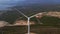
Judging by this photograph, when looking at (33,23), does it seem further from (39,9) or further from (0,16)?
(0,16)

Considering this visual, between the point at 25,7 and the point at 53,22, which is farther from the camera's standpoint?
the point at 53,22

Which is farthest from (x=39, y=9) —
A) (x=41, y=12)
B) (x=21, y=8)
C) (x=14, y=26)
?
(x=14, y=26)

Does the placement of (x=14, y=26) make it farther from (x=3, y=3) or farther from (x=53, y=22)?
(x=53, y=22)

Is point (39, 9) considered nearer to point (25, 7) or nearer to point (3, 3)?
point (25, 7)

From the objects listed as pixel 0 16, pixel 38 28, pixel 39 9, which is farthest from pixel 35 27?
pixel 0 16

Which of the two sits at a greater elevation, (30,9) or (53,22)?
(30,9)

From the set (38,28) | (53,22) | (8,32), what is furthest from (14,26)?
(53,22)

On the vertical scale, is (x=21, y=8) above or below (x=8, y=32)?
above
